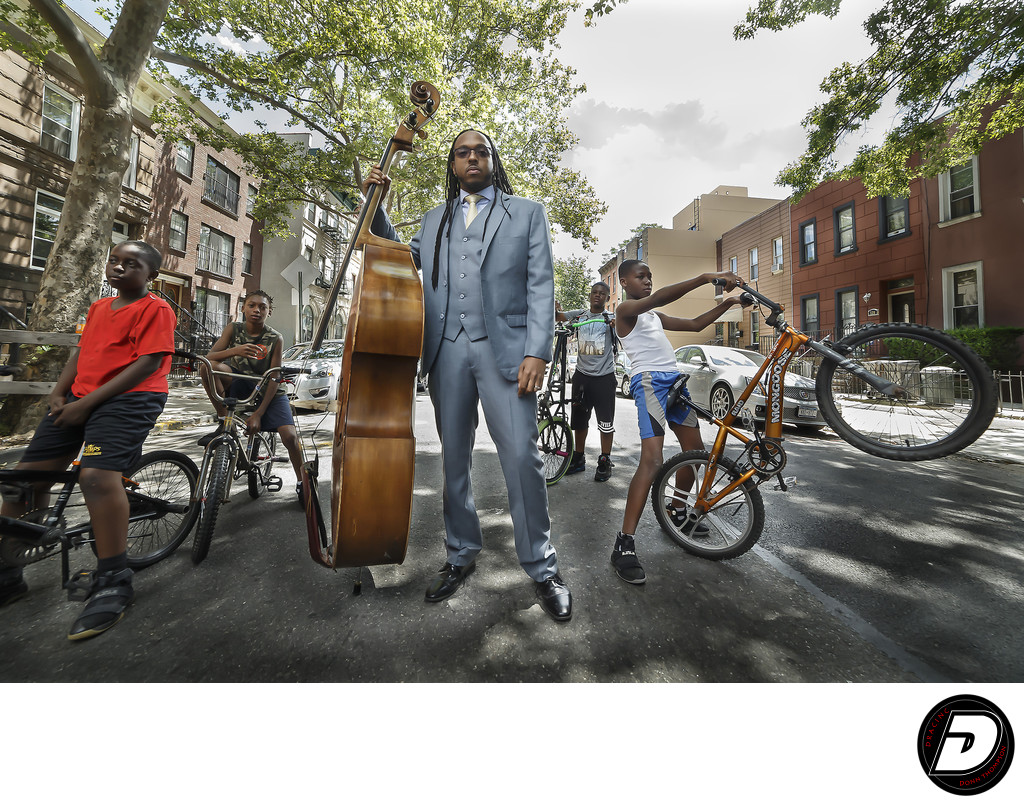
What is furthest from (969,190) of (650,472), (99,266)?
(99,266)

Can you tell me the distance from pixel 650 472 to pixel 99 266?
8.13m

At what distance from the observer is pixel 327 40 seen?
9.25 meters

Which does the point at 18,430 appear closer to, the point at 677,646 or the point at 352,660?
the point at 352,660

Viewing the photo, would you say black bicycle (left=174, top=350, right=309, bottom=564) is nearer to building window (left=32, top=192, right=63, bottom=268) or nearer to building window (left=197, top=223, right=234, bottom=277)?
building window (left=32, top=192, right=63, bottom=268)

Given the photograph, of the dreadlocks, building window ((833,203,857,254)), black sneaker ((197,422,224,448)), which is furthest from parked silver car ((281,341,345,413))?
building window ((833,203,857,254))

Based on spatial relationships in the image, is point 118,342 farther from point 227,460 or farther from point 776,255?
point 776,255

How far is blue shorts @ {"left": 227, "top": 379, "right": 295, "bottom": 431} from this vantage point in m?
3.70

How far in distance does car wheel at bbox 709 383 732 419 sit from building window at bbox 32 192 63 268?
17.8 m

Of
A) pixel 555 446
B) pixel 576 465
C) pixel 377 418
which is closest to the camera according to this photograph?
pixel 377 418

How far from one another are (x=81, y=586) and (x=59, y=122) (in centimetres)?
1782

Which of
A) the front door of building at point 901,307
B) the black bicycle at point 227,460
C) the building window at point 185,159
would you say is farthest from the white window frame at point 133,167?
the front door of building at point 901,307

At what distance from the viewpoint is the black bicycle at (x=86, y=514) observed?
2115mm

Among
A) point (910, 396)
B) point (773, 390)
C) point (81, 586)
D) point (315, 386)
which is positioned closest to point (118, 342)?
point (81, 586)

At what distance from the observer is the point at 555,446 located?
16.1 feet
